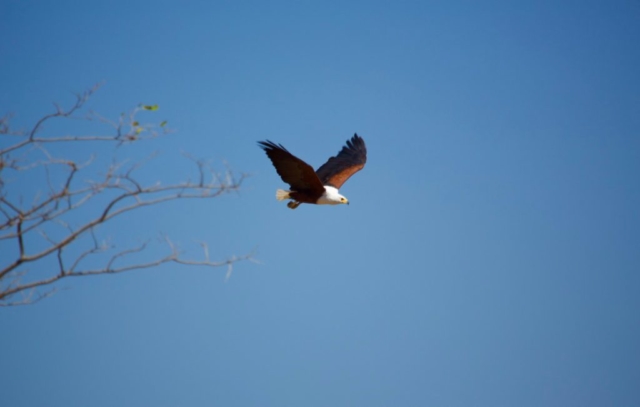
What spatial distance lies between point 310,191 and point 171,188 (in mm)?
5819

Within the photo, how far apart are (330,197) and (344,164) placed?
2.09 metres

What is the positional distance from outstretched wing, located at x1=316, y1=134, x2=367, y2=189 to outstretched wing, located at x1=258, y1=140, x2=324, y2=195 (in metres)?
1.50

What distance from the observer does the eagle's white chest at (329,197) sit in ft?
33.8

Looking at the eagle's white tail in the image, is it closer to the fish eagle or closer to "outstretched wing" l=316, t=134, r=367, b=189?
the fish eagle

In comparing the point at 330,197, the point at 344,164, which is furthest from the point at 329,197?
the point at 344,164

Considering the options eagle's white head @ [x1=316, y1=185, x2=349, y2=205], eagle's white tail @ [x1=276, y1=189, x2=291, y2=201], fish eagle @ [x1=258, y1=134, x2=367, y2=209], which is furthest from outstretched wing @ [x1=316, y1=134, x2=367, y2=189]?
eagle's white tail @ [x1=276, y1=189, x2=291, y2=201]

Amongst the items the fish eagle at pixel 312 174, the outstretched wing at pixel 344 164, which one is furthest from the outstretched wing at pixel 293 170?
the outstretched wing at pixel 344 164

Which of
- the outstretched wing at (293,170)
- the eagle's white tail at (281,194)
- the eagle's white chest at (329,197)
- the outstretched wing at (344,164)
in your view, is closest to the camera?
the outstretched wing at (293,170)

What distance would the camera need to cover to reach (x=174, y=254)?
454 cm

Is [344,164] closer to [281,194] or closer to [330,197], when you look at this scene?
[330,197]

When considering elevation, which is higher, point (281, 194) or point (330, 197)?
point (330, 197)

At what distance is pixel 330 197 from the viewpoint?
1035cm

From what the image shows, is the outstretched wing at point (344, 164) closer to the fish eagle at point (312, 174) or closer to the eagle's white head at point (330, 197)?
the fish eagle at point (312, 174)

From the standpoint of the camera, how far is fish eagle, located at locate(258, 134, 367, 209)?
30.8 ft
